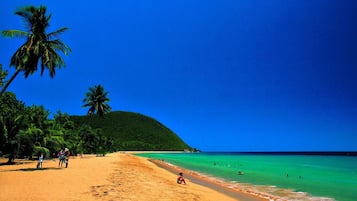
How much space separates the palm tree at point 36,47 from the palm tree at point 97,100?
42483 mm

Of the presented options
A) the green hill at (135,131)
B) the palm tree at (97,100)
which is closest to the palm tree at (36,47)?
the palm tree at (97,100)

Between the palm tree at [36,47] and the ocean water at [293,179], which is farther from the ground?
the palm tree at [36,47]

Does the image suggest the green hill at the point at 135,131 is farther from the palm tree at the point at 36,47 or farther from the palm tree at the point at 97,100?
the palm tree at the point at 36,47

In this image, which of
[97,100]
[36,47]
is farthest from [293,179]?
[97,100]

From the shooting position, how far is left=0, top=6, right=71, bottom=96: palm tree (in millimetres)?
22266

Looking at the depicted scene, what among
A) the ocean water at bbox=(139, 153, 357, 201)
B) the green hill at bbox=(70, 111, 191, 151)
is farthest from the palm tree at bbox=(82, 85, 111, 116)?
the green hill at bbox=(70, 111, 191, 151)

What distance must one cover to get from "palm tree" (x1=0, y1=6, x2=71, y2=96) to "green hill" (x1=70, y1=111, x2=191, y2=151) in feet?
302

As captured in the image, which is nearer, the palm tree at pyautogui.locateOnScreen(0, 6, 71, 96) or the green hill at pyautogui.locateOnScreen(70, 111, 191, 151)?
the palm tree at pyautogui.locateOnScreen(0, 6, 71, 96)

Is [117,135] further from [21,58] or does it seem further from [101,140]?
[21,58]

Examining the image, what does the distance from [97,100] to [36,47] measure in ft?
148

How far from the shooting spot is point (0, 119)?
2527cm

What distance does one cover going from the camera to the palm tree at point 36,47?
73.0ft

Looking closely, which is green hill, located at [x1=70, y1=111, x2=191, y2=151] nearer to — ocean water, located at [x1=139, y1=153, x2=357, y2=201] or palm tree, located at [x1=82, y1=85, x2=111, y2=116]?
palm tree, located at [x1=82, y1=85, x2=111, y2=116]

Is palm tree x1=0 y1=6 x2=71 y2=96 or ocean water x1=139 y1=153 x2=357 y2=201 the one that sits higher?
palm tree x1=0 y1=6 x2=71 y2=96
